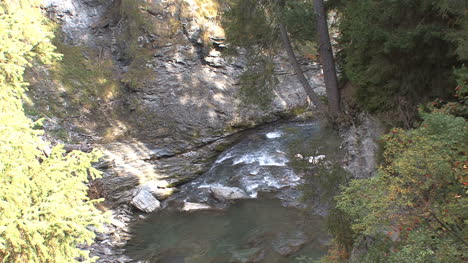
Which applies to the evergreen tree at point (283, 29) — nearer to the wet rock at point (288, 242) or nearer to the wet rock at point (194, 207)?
the wet rock at point (288, 242)

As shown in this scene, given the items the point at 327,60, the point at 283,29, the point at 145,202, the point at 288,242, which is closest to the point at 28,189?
the point at 288,242

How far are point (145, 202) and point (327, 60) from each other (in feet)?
26.9

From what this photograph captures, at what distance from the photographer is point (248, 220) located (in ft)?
38.0

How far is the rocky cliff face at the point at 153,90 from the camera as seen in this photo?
1582 centimetres

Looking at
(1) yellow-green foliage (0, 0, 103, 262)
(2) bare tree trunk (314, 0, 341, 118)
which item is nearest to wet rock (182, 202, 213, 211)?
(2) bare tree trunk (314, 0, 341, 118)

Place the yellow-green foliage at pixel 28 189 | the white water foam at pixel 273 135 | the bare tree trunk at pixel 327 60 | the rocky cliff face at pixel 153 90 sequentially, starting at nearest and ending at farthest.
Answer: the yellow-green foliage at pixel 28 189 → the bare tree trunk at pixel 327 60 → the rocky cliff face at pixel 153 90 → the white water foam at pixel 273 135

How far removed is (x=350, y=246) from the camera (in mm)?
7809

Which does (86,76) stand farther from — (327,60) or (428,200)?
(428,200)

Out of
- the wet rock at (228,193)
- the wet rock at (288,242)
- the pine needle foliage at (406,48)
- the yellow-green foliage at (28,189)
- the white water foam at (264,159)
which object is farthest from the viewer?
the white water foam at (264,159)

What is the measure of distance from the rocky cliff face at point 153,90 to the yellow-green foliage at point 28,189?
9.65 m

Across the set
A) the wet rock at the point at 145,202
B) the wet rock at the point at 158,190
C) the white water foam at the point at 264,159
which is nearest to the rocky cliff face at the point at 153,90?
the wet rock at the point at 158,190

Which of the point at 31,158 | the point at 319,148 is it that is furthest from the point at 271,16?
the point at 31,158

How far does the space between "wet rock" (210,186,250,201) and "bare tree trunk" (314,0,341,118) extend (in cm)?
445

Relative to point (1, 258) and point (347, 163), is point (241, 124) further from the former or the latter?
point (1, 258)
